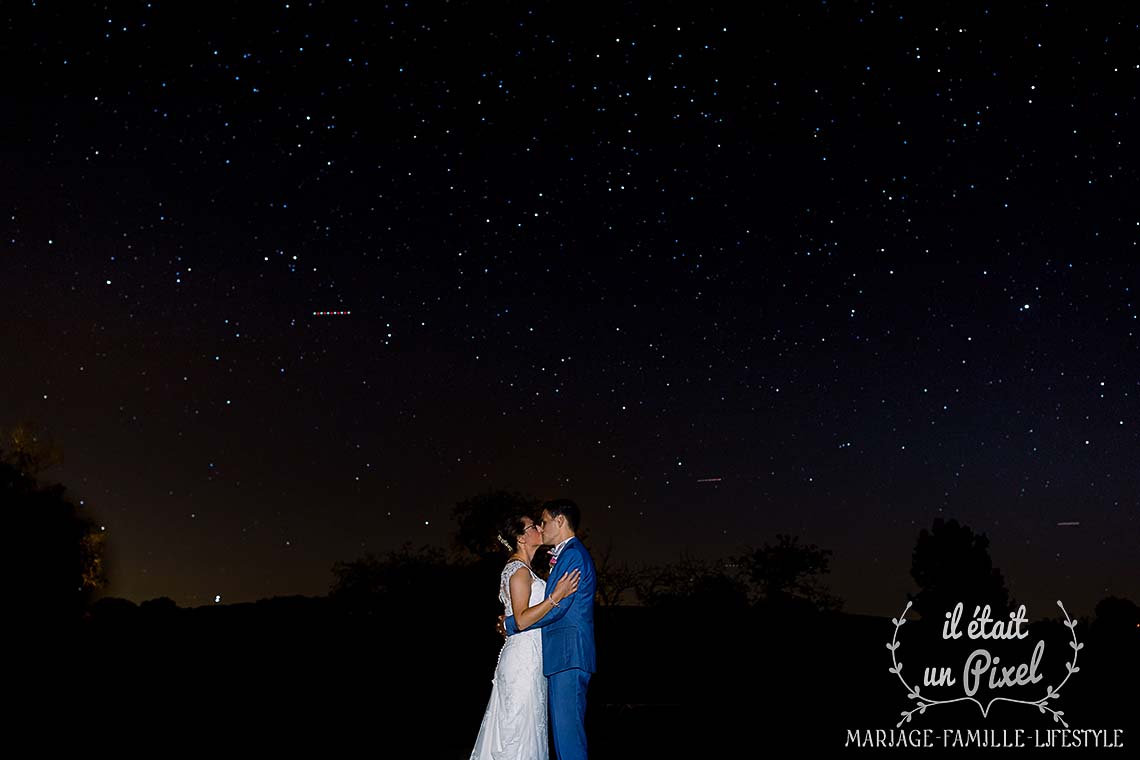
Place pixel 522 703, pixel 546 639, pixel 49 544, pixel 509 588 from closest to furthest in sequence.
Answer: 1. pixel 546 639
2. pixel 509 588
3. pixel 522 703
4. pixel 49 544

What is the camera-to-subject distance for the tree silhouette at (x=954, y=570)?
45625 millimetres

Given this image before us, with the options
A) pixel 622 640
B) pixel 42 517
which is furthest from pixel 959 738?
pixel 42 517

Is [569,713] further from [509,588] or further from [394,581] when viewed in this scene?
[394,581]

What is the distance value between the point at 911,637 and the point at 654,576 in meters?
13.7

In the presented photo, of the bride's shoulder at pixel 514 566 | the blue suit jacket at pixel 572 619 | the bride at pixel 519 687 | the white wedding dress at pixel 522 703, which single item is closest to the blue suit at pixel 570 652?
the blue suit jacket at pixel 572 619

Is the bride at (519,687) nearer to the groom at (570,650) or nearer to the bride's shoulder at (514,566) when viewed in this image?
the bride's shoulder at (514,566)

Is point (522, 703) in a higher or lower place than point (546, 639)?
lower

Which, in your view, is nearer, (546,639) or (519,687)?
(546,639)

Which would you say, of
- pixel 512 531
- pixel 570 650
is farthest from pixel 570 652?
pixel 512 531

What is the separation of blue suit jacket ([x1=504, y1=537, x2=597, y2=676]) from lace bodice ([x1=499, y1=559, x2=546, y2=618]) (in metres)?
0.44

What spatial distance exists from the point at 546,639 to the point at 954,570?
149 ft

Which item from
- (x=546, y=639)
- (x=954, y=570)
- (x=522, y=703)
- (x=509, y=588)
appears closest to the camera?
(x=546, y=639)

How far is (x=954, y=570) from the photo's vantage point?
4675 cm

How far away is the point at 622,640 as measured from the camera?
88.6 feet
